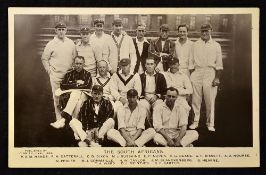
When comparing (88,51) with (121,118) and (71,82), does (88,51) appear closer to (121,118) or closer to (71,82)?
(71,82)

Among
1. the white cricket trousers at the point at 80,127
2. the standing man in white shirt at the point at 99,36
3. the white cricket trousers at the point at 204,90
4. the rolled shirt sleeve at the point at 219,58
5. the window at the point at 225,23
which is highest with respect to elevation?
the window at the point at 225,23

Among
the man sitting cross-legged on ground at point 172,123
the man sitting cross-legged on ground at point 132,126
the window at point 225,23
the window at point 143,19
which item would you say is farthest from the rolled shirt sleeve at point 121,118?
the window at point 225,23

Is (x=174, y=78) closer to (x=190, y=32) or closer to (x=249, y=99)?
(x=190, y=32)

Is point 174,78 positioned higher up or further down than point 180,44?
further down

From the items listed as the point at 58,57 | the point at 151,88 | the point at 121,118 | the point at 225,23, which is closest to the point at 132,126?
the point at 121,118

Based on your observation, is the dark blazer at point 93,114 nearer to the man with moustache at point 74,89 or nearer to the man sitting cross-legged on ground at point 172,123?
the man with moustache at point 74,89

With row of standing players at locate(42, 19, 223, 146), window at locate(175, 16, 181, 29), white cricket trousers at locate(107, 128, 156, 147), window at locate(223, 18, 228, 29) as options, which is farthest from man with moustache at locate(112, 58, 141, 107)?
window at locate(223, 18, 228, 29)

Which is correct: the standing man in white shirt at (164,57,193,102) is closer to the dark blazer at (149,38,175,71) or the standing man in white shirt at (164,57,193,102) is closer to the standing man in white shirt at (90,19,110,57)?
the dark blazer at (149,38,175,71)

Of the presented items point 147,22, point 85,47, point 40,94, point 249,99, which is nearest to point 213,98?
point 249,99
